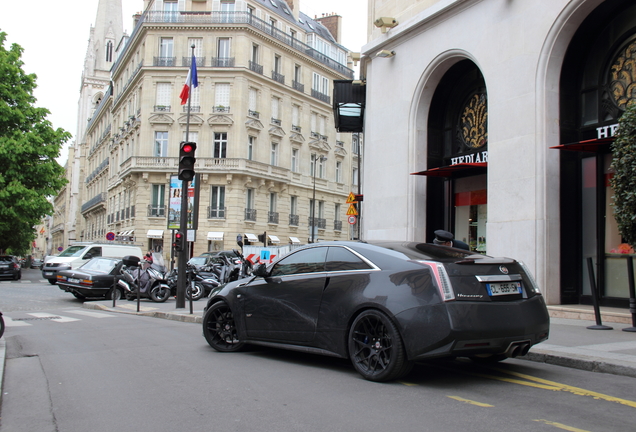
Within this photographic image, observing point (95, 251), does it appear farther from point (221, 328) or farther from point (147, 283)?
point (221, 328)

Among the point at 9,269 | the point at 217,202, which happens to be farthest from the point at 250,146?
the point at 9,269

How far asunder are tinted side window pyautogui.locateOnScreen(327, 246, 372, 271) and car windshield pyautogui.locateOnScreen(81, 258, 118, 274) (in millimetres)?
14753

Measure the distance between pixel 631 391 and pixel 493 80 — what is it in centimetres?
898

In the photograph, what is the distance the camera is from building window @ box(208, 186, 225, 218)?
139ft

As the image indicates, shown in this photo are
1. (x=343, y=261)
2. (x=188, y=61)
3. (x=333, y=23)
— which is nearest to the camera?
(x=343, y=261)

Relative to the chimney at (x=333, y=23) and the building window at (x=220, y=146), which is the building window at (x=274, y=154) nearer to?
the building window at (x=220, y=146)

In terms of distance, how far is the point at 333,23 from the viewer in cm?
5822

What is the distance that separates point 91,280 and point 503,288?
15868 mm

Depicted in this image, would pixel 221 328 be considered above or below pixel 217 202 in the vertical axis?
below

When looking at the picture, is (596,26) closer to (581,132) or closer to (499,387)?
(581,132)

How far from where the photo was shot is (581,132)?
12.1 m

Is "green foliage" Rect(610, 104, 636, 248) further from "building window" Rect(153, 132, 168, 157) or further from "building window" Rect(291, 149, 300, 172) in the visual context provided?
A: "building window" Rect(291, 149, 300, 172)

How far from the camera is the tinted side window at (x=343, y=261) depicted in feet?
20.4

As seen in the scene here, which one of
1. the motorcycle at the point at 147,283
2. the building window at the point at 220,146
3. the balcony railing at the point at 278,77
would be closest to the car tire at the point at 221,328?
the motorcycle at the point at 147,283
